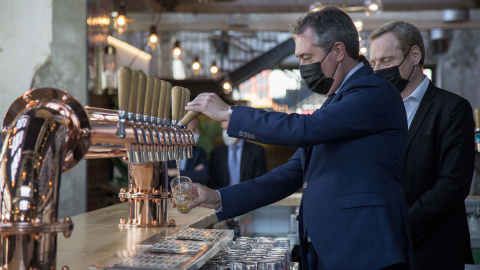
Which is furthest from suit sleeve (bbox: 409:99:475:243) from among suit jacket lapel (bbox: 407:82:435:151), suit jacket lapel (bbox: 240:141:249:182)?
suit jacket lapel (bbox: 240:141:249:182)

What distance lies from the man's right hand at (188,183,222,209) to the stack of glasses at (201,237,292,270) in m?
0.16

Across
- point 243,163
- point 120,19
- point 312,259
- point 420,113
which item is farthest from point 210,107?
point 120,19

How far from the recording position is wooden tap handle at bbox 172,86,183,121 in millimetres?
1974

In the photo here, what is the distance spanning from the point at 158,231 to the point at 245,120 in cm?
70

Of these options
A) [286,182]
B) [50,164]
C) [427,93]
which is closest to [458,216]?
[427,93]

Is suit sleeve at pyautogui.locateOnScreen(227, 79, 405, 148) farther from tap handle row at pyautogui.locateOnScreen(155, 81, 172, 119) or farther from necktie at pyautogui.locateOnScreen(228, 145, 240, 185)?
necktie at pyautogui.locateOnScreen(228, 145, 240, 185)

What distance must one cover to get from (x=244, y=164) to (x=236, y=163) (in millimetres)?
90

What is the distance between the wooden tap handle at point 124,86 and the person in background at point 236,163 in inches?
161

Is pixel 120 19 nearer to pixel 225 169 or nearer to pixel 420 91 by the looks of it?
pixel 225 169

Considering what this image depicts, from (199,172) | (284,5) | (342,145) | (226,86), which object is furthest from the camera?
(226,86)

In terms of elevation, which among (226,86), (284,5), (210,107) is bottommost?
(210,107)

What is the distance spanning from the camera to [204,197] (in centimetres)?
209

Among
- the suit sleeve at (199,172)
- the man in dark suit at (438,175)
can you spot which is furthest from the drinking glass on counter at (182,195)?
the suit sleeve at (199,172)

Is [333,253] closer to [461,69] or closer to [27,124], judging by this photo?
[27,124]
